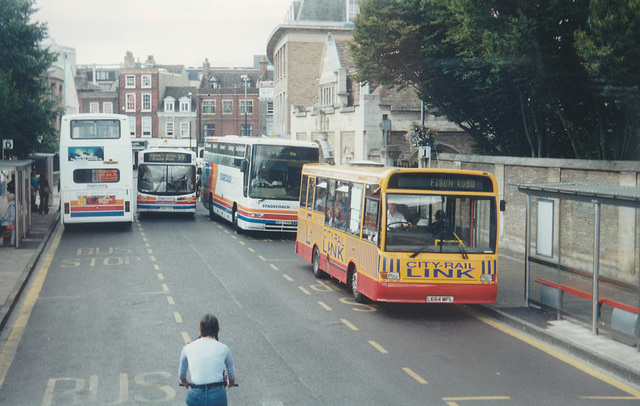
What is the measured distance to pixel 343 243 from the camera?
16688mm

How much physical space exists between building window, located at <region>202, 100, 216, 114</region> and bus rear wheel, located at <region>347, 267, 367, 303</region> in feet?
301

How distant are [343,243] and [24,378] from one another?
312 inches

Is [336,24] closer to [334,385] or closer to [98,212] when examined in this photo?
[98,212]

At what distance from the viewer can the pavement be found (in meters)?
11.0

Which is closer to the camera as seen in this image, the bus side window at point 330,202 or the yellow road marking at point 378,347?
→ the yellow road marking at point 378,347

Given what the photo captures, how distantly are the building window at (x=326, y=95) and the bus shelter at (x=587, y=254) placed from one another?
3706 cm

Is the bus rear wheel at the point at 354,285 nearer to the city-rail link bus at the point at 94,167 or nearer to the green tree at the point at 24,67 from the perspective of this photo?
the city-rail link bus at the point at 94,167

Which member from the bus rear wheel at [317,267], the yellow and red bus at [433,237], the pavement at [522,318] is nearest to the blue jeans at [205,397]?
the pavement at [522,318]

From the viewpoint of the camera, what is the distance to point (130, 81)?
10688cm

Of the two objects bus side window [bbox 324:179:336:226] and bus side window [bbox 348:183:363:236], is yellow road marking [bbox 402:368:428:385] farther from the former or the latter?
bus side window [bbox 324:179:336:226]

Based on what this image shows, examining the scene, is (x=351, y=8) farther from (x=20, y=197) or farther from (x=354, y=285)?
(x=354, y=285)

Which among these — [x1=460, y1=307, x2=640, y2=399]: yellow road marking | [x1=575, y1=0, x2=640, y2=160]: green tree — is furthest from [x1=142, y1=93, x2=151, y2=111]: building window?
[x1=460, y1=307, x2=640, y2=399]: yellow road marking

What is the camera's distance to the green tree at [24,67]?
35531 millimetres

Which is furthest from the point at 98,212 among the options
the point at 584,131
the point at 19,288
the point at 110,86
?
the point at 110,86
